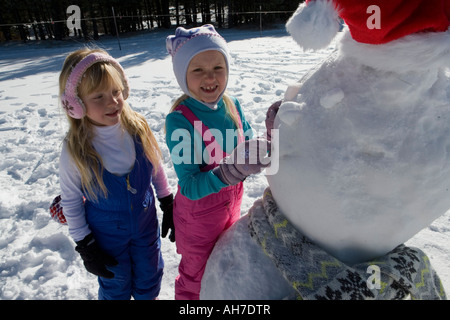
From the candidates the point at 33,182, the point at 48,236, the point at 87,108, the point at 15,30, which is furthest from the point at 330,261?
the point at 15,30

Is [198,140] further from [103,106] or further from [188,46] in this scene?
[103,106]

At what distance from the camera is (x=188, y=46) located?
137 cm

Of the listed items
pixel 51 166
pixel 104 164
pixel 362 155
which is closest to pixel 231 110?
pixel 104 164

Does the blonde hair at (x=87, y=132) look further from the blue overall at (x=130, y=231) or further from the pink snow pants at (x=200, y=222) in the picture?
the pink snow pants at (x=200, y=222)

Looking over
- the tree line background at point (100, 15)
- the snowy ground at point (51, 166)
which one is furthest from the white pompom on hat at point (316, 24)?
the tree line background at point (100, 15)

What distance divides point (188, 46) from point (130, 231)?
39.1 inches

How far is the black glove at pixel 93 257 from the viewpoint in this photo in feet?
5.09

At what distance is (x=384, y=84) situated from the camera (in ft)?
2.74

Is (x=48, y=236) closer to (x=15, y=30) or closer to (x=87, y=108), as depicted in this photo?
(x=87, y=108)

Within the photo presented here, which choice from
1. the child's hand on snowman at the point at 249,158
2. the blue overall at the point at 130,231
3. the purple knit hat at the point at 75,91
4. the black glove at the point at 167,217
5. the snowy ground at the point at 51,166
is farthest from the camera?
the snowy ground at the point at 51,166

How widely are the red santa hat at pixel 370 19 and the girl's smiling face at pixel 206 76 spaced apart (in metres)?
0.56

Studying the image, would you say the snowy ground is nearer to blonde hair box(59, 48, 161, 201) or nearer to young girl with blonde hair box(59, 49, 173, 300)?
young girl with blonde hair box(59, 49, 173, 300)

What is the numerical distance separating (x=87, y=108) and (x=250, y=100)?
3.56 metres

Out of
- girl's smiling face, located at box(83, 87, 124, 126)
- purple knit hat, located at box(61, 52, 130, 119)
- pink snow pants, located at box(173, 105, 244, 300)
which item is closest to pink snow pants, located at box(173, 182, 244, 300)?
pink snow pants, located at box(173, 105, 244, 300)
